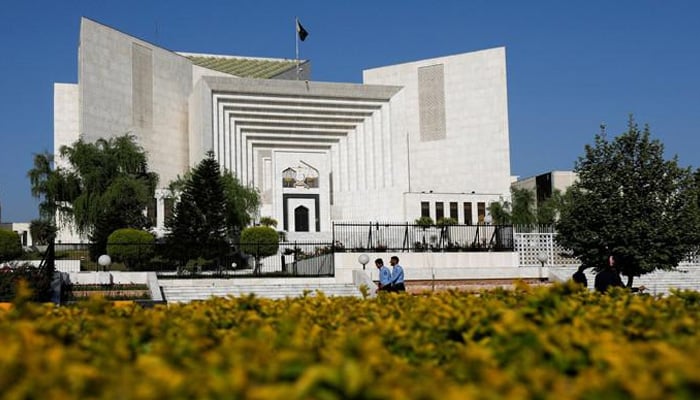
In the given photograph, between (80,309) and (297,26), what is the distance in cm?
4466

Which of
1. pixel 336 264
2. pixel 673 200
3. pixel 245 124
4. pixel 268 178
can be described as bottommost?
pixel 336 264

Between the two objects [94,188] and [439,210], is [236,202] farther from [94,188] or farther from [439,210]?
[439,210]

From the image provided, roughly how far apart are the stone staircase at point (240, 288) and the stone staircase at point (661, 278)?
22.2ft

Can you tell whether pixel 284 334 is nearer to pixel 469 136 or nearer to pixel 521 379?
pixel 521 379

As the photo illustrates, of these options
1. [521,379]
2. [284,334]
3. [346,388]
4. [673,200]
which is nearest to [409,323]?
[284,334]

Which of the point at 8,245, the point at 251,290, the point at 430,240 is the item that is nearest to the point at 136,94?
the point at 8,245

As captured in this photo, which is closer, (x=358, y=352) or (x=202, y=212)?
(x=358, y=352)

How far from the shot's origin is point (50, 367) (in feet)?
9.16

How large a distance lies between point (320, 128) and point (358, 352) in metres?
51.1

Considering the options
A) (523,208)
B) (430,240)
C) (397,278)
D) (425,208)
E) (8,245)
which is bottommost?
(397,278)

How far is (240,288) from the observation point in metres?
22.0

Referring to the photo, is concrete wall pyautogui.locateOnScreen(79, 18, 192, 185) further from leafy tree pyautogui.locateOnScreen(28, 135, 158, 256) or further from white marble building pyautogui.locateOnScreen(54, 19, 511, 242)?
leafy tree pyautogui.locateOnScreen(28, 135, 158, 256)

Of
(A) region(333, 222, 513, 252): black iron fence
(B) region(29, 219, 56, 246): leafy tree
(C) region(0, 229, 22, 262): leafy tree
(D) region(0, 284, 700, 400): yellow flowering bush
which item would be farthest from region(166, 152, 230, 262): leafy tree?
(D) region(0, 284, 700, 400): yellow flowering bush

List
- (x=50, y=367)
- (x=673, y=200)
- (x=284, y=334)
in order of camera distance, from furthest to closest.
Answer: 1. (x=673, y=200)
2. (x=284, y=334)
3. (x=50, y=367)
